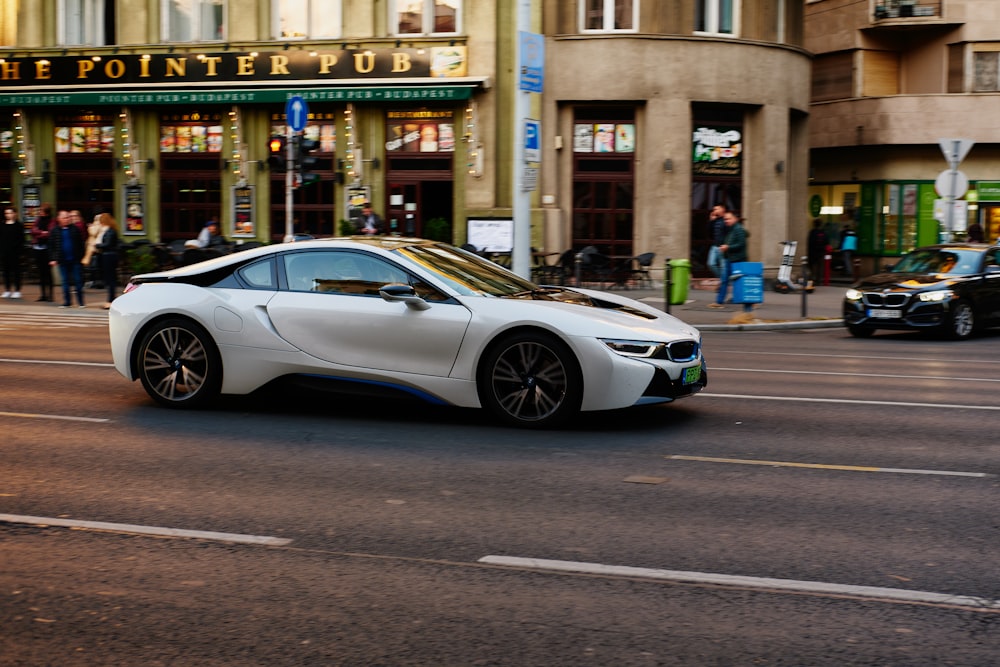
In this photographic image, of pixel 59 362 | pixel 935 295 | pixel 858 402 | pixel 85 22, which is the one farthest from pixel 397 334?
pixel 85 22

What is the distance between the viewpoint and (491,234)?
30141 millimetres

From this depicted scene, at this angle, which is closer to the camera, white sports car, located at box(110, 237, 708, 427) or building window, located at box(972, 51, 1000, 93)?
white sports car, located at box(110, 237, 708, 427)

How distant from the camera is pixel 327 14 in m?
31.2

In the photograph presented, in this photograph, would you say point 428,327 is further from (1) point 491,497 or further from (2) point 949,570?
(2) point 949,570

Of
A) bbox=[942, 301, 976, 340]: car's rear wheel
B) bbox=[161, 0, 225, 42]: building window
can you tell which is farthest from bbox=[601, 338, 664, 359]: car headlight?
bbox=[161, 0, 225, 42]: building window

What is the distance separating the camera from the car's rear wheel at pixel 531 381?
352 inches

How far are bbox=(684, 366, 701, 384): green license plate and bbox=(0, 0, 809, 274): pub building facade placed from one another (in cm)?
2010

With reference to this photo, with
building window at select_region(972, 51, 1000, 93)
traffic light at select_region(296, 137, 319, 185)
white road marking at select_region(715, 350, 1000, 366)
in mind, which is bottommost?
white road marking at select_region(715, 350, 1000, 366)

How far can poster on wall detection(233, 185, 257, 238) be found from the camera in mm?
31922

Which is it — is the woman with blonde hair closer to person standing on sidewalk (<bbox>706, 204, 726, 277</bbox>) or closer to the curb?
the curb

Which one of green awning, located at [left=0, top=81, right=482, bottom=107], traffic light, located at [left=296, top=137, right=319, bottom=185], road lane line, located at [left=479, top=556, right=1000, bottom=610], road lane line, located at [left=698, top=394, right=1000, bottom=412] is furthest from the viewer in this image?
green awning, located at [left=0, top=81, right=482, bottom=107]

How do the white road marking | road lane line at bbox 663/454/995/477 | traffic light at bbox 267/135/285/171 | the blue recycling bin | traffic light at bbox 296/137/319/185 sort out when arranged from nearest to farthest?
road lane line at bbox 663/454/995/477 < the white road marking < traffic light at bbox 296/137/319/185 < traffic light at bbox 267/135/285/171 < the blue recycling bin

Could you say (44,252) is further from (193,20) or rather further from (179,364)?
(179,364)

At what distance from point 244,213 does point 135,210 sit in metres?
3.00
